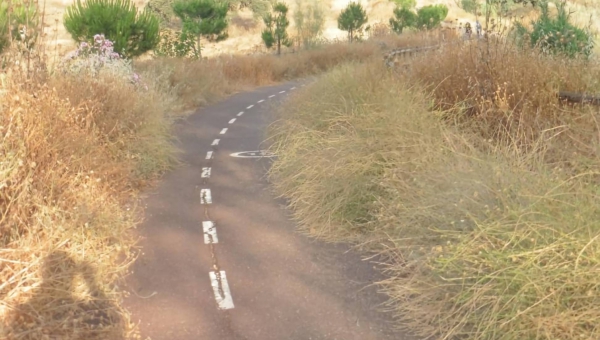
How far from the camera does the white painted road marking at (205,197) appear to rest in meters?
9.55

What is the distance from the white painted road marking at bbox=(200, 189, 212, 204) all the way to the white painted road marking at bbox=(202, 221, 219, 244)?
112 cm

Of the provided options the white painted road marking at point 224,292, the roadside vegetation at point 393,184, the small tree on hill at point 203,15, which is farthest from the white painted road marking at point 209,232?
the small tree on hill at point 203,15

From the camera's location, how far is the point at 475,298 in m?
4.66

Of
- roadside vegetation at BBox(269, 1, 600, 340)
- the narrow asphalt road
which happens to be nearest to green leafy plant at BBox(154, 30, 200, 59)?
roadside vegetation at BBox(269, 1, 600, 340)

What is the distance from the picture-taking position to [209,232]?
8.01 metres

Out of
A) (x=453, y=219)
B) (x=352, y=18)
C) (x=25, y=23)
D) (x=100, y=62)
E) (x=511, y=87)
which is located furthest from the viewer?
(x=352, y=18)

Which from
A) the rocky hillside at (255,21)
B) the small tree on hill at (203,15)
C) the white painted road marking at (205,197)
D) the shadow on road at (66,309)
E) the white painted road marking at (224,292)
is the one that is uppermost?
the small tree on hill at (203,15)

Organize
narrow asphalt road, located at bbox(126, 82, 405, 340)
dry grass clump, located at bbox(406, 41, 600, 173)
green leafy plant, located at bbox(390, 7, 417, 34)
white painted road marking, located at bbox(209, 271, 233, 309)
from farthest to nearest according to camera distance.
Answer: green leafy plant, located at bbox(390, 7, 417, 34) < dry grass clump, located at bbox(406, 41, 600, 173) < white painted road marking, located at bbox(209, 271, 233, 309) < narrow asphalt road, located at bbox(126, 82, 405, 340)

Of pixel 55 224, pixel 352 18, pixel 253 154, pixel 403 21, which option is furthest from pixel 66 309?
pixel 403 21

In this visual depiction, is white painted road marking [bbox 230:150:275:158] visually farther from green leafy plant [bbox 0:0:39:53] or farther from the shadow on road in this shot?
the shadow on road

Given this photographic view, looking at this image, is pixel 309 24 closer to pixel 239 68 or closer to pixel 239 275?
pixel 239 68

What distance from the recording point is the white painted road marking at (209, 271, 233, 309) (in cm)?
579

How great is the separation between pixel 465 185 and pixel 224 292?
2517 mm

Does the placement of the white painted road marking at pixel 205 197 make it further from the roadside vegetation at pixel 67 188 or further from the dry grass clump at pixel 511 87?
the dry grass clump at pixel 511 87
